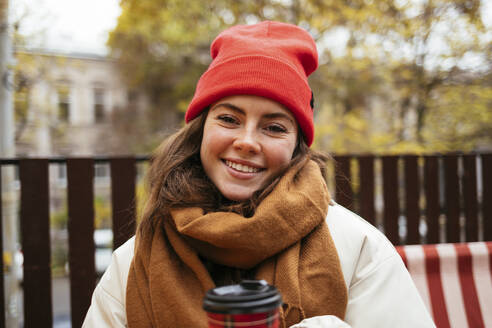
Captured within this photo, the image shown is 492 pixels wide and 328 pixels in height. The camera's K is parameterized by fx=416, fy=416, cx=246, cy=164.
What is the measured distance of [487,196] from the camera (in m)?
4.06

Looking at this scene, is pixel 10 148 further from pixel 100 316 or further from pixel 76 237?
pixel 100 316

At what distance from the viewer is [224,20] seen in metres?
8.65

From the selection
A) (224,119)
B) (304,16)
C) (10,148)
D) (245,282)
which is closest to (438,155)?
(224,119)

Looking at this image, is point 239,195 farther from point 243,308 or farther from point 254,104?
point 243,308

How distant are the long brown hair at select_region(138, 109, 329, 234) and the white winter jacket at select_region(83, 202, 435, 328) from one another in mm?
211

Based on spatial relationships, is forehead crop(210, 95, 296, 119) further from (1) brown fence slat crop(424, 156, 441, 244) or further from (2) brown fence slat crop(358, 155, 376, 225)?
(1) brown fence slat crop(424, 156, 441, 244)

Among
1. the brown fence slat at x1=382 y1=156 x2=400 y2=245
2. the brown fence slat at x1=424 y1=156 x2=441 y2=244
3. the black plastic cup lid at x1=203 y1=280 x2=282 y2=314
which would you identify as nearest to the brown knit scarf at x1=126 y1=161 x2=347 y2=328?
the black plastic cup lid at x1=203 y1=280 x2=282 y2=314

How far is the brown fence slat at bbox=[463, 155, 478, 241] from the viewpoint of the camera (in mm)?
3998

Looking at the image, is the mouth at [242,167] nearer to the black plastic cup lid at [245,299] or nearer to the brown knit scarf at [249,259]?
the brown knit scarf at [249,259]

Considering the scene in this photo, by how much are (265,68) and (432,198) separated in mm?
2968

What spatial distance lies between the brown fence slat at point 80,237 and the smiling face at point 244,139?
58.9 inches

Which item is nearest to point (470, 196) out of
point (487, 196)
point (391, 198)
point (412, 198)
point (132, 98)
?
point (487, 196)

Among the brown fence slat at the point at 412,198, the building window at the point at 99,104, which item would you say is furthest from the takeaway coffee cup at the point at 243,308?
the building window at the point at 99,104

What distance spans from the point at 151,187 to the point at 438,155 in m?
3.05
